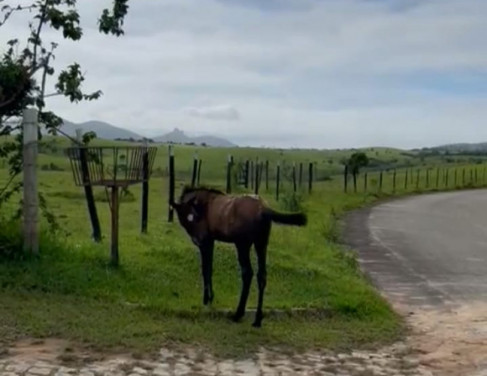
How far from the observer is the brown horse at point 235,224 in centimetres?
845

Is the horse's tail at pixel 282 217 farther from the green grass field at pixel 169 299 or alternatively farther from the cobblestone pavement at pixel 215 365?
the cobblestone pavement at pixel 215 365

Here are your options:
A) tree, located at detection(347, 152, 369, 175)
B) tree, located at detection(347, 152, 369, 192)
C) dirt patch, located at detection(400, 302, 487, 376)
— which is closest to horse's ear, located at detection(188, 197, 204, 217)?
dirt patch, located at detection(400, 302, 487, 376)

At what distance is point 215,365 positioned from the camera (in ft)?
22.9

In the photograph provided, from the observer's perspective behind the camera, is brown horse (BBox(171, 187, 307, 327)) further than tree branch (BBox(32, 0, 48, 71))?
No

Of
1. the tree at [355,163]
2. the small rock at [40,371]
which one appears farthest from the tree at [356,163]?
the small rock at [40,371]

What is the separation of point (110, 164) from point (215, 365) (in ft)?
16.2

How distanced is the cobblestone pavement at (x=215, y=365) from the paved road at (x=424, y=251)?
3.67 metres

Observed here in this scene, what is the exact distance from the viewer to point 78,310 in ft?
27.7

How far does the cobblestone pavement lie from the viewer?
660 cm

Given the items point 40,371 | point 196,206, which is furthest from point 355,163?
point 40,371

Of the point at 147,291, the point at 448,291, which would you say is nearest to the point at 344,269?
the point at 448,291

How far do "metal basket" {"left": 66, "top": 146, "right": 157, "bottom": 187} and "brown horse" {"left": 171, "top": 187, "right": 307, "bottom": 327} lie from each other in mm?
1430

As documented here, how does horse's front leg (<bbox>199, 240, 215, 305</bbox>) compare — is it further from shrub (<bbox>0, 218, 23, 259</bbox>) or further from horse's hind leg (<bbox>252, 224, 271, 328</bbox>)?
shrub (<bbox>0, 218, 23, 259</bbox>)

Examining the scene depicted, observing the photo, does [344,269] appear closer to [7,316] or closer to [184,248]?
[184,248]
